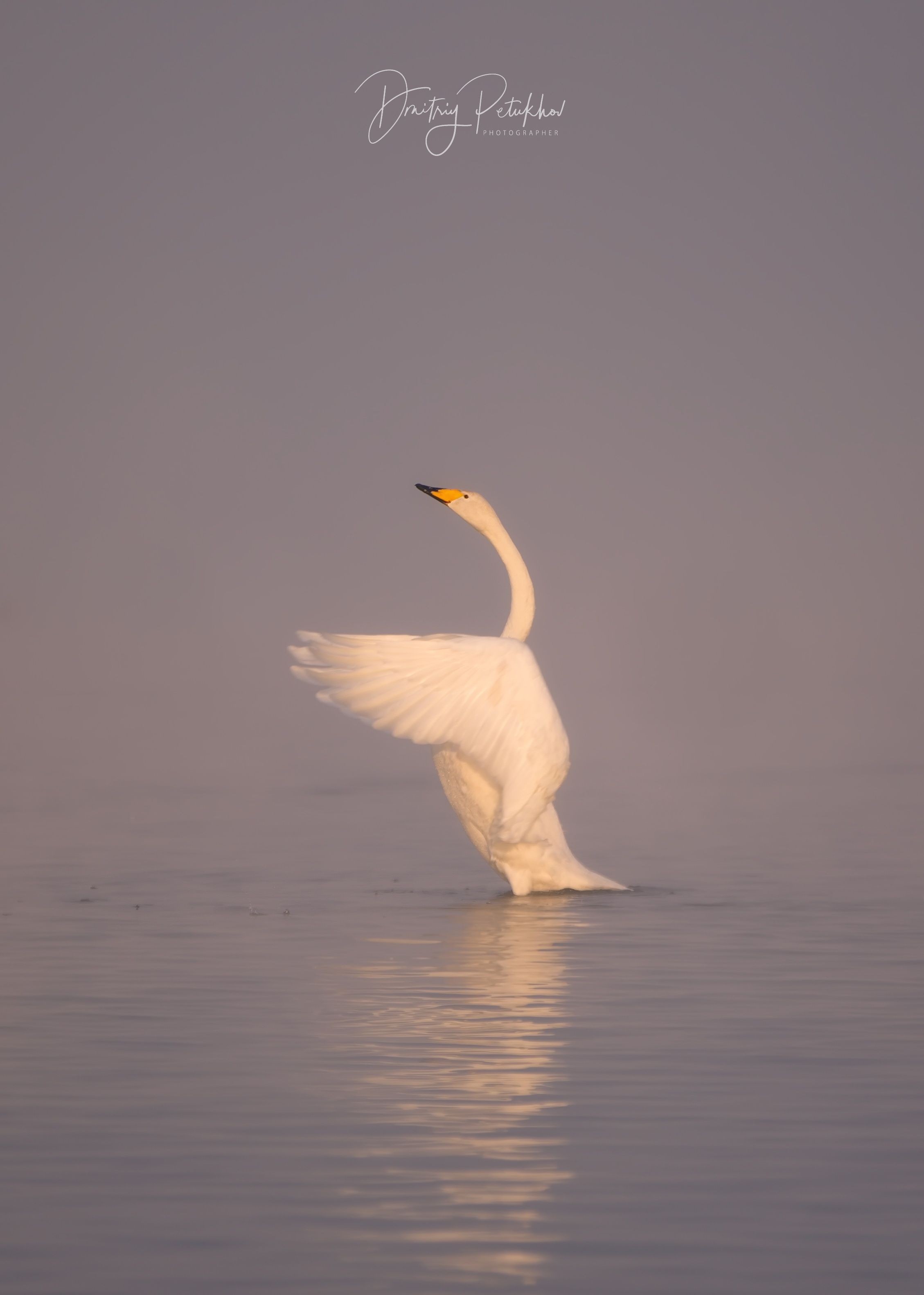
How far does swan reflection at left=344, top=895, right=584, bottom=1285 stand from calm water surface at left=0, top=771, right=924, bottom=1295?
0.02 m

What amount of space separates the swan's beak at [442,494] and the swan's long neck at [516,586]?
0.41 meters

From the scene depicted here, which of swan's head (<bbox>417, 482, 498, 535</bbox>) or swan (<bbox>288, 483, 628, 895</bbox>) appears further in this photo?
swan's head (<bbox>417, 482, 498, 535</bbox>)

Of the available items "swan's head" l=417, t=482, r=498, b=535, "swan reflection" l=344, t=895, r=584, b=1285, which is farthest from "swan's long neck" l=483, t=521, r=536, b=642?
"swan reflection" l=344, t=895, r=584, b=1285

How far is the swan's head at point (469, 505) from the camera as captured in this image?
1786 centimetres

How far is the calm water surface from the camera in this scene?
19.3 feet

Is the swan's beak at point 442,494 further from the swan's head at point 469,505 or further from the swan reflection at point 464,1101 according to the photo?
the swan reflection at point 464,1101

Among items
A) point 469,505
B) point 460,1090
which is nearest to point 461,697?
point 469,505

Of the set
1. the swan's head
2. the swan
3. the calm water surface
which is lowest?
the calm water surface

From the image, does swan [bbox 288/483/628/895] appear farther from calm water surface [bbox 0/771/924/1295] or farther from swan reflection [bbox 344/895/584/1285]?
swan reflection [bbox 344/895/584/1285]

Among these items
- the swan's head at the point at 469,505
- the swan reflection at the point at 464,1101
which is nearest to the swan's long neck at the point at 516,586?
the swan's head at the point at 469,505

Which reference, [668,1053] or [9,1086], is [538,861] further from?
[9,1086]

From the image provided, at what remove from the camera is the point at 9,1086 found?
7969 millimetres

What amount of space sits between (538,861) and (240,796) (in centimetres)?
1424

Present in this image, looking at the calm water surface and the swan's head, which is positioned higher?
the swan's head
